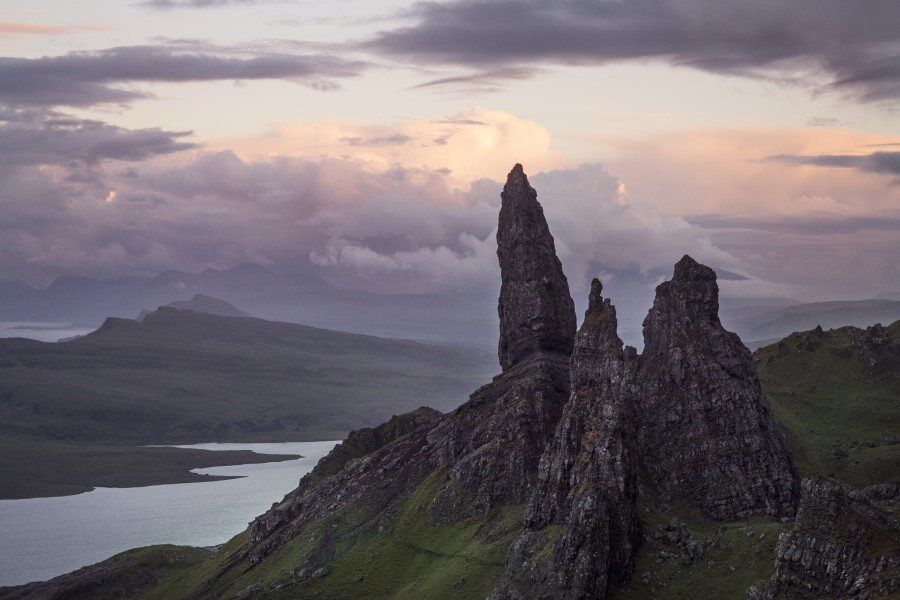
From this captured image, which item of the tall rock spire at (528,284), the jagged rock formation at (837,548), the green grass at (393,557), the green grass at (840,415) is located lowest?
the green grass at (393,557)

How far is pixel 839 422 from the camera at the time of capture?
173m

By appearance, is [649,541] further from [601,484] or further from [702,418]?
[702,418]

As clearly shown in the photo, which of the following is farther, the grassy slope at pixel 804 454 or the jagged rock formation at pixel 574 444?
the jagged rock formation at pixel 574 444

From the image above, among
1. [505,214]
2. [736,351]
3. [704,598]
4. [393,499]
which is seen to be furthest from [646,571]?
[505,214]

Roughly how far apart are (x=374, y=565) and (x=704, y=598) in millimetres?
68352

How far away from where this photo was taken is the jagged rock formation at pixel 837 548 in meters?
82.5

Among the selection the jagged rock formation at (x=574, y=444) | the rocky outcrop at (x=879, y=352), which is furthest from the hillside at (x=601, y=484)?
the rocky outcrop at (x=879, y=352)

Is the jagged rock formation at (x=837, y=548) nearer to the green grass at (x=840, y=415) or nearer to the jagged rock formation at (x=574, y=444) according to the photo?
the jagged rock formation at (x=574, y=444)

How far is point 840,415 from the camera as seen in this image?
576 feet

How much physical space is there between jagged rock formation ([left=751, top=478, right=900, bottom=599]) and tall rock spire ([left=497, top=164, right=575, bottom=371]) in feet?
323

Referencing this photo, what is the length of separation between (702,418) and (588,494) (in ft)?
92.2

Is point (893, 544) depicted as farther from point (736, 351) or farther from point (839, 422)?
point (839, 422)

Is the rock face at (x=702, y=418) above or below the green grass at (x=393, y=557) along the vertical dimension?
above

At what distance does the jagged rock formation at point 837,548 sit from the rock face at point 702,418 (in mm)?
35407
